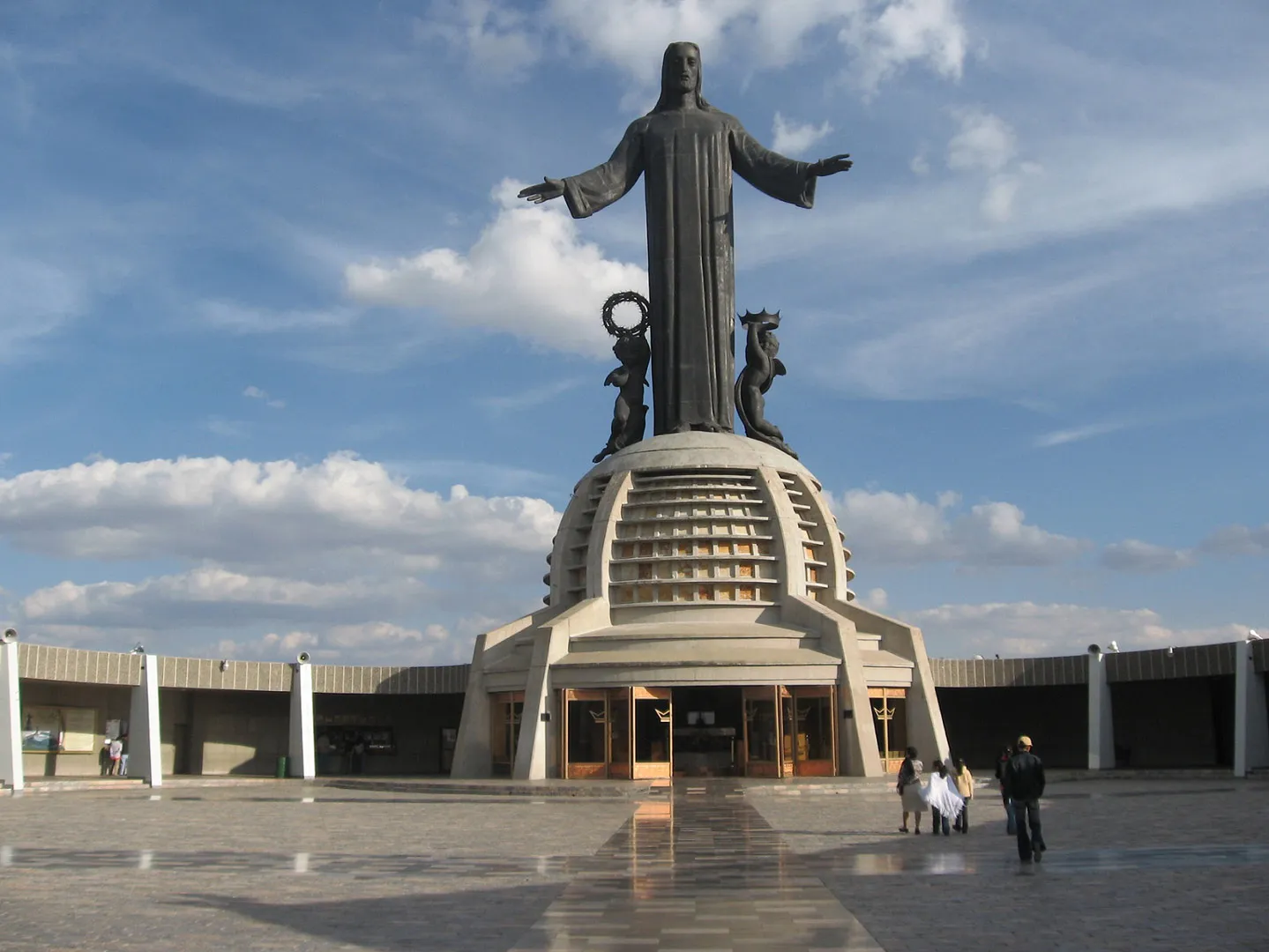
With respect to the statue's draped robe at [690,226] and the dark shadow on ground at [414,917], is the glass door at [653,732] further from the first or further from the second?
the dark shadow on ground at [414,917]

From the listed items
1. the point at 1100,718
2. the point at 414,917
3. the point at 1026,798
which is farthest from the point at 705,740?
the point at 414,917

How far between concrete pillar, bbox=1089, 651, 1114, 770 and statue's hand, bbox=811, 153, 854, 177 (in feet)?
66.7

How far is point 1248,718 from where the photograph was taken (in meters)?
39.0

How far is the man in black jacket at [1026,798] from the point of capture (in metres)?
16.7

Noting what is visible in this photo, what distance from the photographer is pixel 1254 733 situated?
3891 cm

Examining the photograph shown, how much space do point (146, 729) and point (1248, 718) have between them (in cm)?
3327

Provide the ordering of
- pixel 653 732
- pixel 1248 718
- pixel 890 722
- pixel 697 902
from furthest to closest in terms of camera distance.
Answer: pixel 890 722
pixel 1248 718
pixel 653 732
pixel 697 902

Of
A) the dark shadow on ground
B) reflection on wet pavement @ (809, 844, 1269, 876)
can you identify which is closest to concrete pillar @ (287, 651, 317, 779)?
reflection on wet pavement @ (809, 844, 1269, 876)

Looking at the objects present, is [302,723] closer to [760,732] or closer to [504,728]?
[504,728]

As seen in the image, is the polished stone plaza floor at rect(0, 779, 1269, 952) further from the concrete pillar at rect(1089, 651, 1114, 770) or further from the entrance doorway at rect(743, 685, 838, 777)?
the concrete pillar at rect(1089, 651, 1114, 770)

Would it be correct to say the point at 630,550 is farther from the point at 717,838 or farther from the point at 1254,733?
the point at 717,838

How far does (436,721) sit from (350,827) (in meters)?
28.3

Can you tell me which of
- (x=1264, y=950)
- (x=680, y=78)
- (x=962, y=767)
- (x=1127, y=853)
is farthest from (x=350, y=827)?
(x=680, y=78)

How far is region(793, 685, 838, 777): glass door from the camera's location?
37.3 meters
